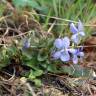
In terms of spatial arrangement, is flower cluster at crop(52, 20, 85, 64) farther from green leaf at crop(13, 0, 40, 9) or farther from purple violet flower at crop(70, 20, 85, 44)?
green leaf at crop(13, 0, 40, 9)

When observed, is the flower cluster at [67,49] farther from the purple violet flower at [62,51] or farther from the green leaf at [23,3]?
the green leaf at [23,3]

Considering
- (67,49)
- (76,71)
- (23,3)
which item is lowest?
(76,71)

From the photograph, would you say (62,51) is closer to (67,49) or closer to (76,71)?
(67,49)

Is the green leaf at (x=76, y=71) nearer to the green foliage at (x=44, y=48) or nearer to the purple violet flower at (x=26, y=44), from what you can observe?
the green foliage at (x=44, y=48)

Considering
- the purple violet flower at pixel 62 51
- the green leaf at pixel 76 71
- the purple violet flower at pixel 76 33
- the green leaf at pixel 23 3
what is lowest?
the green leaf at pixel 76 71

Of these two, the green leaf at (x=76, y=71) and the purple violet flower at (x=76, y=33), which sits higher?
the purple violet flower at (x=76, y=33)

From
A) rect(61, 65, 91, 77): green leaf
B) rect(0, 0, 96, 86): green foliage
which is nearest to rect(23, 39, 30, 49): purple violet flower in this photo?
rect(0, 0, 96, 86): green foliage

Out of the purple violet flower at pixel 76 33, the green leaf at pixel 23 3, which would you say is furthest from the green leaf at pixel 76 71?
the green leaf at pixel 23 3

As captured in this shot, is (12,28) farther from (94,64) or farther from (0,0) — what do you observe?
(94,64)

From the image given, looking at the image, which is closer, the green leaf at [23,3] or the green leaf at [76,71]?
the green leaf at [76,71]

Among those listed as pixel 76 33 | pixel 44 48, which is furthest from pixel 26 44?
pixel 76 33

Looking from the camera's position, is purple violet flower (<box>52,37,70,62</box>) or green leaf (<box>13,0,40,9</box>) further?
green leaf (<box>13,0,40,9</box>)

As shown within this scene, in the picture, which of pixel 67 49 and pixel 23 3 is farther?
pixel 23 3
